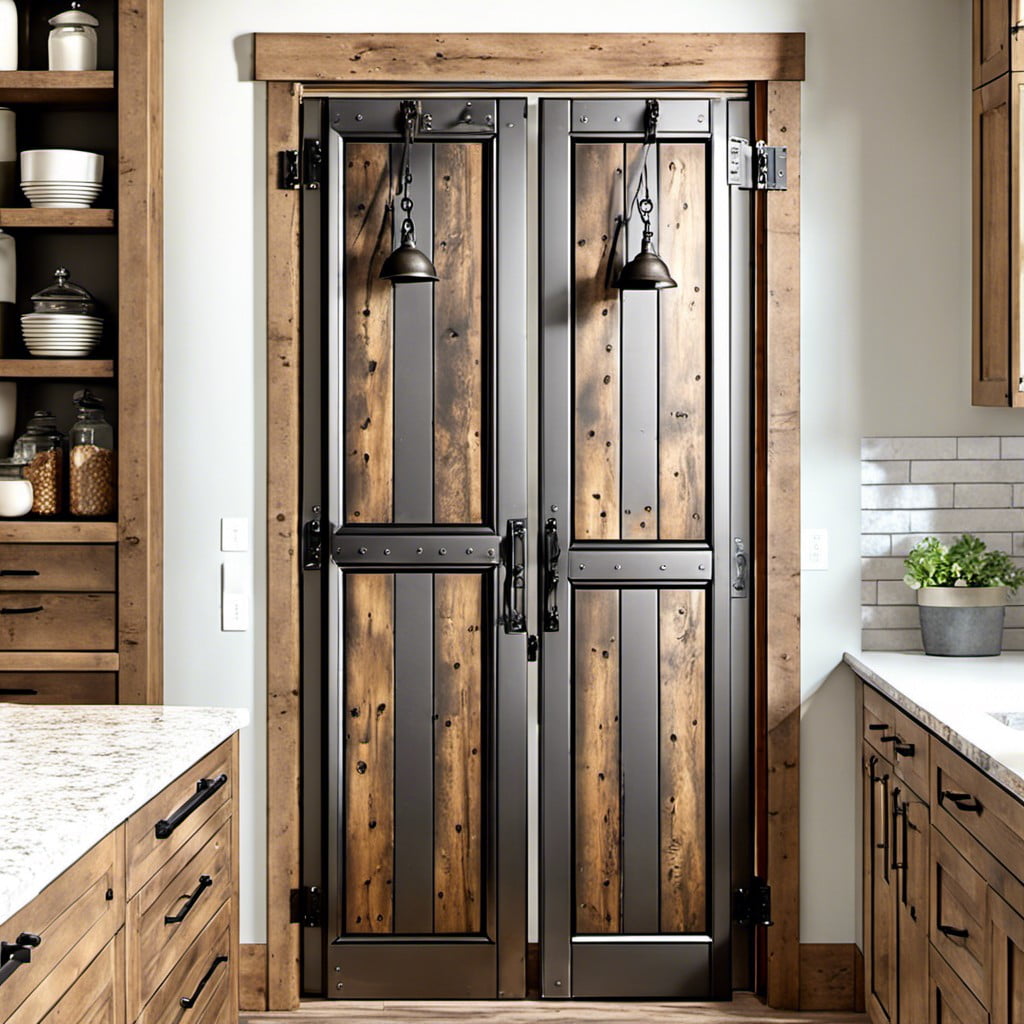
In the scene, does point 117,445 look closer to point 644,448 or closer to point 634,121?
point 644,448

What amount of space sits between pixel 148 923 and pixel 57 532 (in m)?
1.31

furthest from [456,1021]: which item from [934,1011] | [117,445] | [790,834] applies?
[117,445]

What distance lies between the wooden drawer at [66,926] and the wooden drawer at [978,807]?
1347 mm

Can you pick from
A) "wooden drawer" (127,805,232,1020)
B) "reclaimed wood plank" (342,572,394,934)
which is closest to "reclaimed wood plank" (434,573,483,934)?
"reclaimed wood plank" (342,572,394,934)

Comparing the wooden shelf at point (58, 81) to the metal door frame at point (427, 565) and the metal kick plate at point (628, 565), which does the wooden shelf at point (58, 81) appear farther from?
the metal kick plate at point (628, 565)

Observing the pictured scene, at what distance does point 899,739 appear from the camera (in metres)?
2.57

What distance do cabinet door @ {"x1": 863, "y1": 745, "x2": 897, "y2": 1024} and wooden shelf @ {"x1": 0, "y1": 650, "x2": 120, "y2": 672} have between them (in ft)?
6.11

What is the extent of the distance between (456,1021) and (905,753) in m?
1.33

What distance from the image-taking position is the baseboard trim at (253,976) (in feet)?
10.00

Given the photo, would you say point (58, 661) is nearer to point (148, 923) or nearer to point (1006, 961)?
point (148, 923)

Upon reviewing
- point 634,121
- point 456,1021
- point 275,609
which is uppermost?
point 634,121

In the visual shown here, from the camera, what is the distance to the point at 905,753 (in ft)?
8.16

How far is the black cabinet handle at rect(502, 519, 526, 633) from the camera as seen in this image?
306 centimetres

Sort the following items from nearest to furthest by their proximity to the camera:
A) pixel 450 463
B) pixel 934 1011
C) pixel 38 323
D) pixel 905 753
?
1. pixel 934 1011
2. pixel 905 753
3. pixel 38 323
4. pixel 450 463
